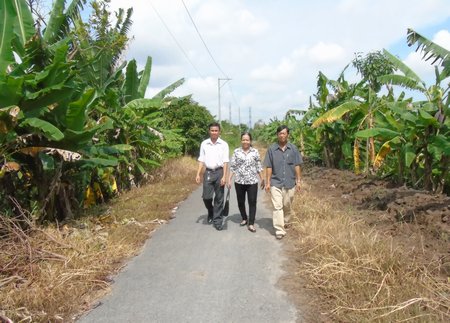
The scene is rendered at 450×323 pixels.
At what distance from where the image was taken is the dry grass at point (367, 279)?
12.3ft

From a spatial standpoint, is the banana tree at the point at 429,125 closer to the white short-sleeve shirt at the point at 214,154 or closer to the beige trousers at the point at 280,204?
the beige trousers at the point at 280,204

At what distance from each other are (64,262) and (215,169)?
325cm

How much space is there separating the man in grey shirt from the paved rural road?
1.75 ft

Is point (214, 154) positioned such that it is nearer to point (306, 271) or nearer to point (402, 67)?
point (306, 271)

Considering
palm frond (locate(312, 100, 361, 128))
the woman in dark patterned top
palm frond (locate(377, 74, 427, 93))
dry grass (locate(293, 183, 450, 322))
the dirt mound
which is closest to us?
dry grass (locate(293, 183, 450, 322))

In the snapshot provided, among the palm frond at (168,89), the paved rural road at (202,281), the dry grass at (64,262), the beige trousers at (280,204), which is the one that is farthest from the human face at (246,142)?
the palm frond at (168,89)

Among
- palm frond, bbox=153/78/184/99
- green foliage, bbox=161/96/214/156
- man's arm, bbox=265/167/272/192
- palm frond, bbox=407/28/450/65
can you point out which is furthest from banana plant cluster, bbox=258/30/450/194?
green foliage, bbox=161/96/214/156

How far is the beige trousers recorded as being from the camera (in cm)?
691

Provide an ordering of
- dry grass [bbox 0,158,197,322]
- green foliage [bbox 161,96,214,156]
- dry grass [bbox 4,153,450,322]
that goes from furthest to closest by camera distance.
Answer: green foliage [bbox 161,96,214,156] → dry grass [bbox 0,158,197,322] → dry grass [bbox 4,153,450,322]

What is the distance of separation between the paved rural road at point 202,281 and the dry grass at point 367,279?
0.45 m

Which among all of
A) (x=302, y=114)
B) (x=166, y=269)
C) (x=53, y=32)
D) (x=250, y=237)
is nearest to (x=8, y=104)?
(x=53, y=32)

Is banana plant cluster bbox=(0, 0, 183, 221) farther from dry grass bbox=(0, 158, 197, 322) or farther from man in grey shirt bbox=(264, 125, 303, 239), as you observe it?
man in grey shirt bbox=(264, 125, 303, 239)

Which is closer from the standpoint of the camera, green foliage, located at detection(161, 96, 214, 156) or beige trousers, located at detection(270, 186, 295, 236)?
beige trousers, located at detection(270, 186, 295, 236)

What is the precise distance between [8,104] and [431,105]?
316 inches
